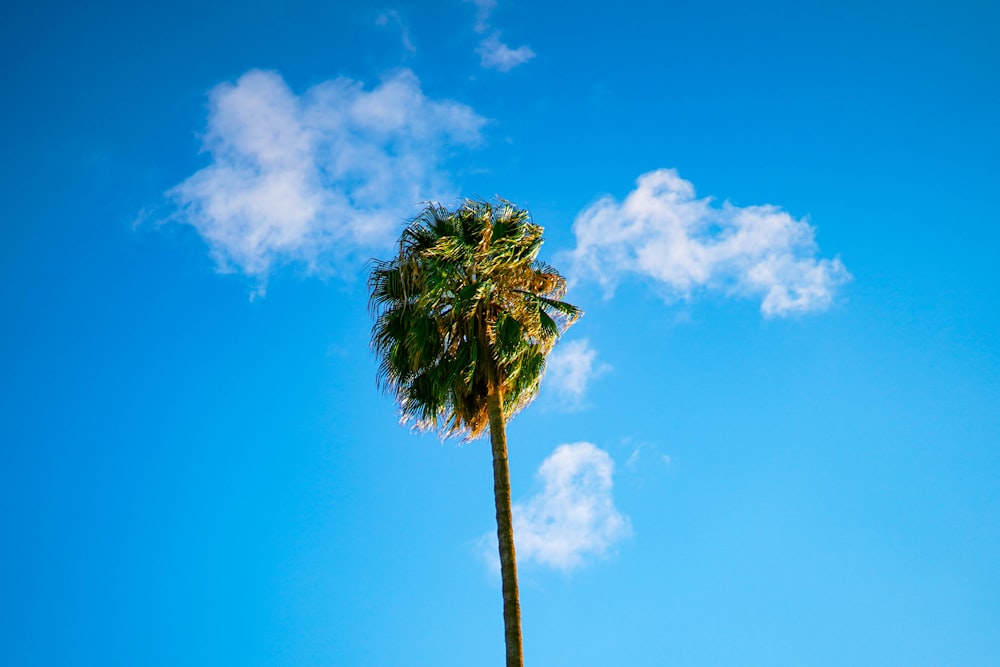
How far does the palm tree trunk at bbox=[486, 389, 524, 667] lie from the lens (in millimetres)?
11477

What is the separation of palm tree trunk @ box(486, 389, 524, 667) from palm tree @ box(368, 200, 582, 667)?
0.08 meters

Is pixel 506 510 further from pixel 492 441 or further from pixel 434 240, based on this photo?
→ pixel 434 240

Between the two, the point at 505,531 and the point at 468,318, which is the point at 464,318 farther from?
the point at 505,531

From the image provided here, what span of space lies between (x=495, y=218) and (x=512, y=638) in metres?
8.25

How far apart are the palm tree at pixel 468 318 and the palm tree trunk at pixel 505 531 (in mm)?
85

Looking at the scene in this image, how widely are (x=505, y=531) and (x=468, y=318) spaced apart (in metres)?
4.26

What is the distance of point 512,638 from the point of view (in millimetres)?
11469

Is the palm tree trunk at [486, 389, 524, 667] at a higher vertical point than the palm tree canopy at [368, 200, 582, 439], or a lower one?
lower

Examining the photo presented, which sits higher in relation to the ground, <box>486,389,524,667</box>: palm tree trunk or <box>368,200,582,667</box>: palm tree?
<box>368,200,582,667</box>: palm tree

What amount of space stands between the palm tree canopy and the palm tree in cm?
2

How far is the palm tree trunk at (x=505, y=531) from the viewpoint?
11477 mm

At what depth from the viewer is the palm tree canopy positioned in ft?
47.2

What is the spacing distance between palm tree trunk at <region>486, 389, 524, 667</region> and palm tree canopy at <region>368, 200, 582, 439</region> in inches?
28.4

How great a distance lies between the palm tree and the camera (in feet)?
47.1
